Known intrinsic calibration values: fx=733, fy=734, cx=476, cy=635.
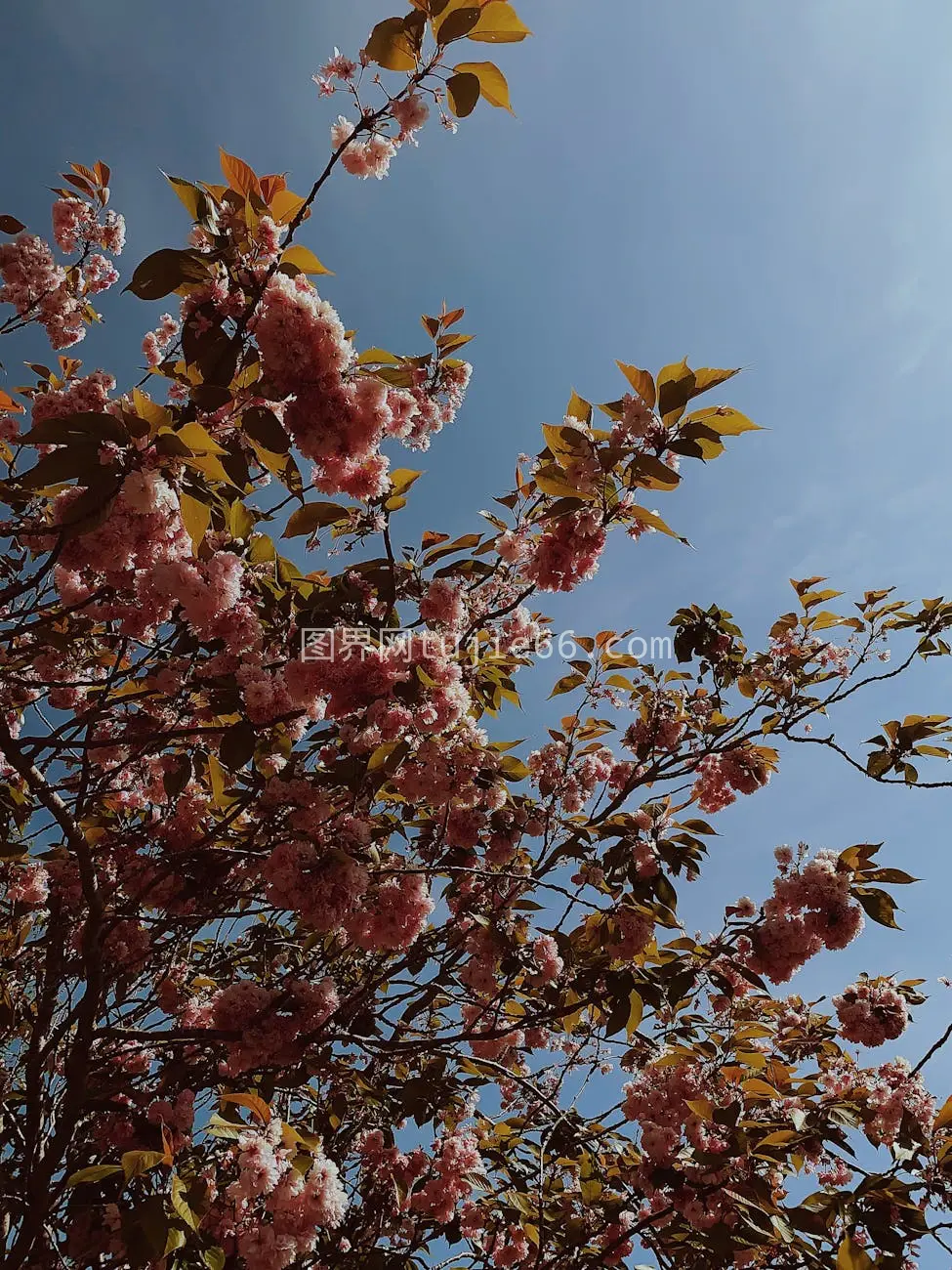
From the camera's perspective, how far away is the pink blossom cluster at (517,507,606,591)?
9.63 feet

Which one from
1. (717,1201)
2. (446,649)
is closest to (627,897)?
(717,1201)

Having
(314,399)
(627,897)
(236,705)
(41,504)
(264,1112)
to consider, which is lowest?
(264,1112)

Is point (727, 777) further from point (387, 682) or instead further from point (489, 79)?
point (489, 79)

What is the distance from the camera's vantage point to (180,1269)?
8.68 ft

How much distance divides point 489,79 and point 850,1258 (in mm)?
3732

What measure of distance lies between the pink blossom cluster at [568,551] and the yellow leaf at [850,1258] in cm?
234

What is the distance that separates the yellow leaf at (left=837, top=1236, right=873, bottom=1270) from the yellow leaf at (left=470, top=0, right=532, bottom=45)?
374cm

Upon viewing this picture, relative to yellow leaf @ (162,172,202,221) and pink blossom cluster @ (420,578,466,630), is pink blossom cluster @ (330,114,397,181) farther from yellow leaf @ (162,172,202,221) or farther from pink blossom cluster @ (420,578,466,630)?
pink blossom cluster @ (420,578,466,630)

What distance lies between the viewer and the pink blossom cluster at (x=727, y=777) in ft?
14.6

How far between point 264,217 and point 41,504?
8.41ft

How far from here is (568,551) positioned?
118 inches

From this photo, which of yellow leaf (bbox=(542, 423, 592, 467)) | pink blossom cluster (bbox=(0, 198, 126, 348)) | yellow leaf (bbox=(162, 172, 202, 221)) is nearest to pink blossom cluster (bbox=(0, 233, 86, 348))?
pink blossom cluster (bbox=(0, 198, 126, 348))

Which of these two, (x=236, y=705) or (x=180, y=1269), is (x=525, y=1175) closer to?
(x=180, y=1269)

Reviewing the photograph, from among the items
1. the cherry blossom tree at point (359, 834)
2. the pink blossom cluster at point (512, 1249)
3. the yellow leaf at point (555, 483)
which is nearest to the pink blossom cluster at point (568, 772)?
the cherry blossom tree at point (359, 834)
